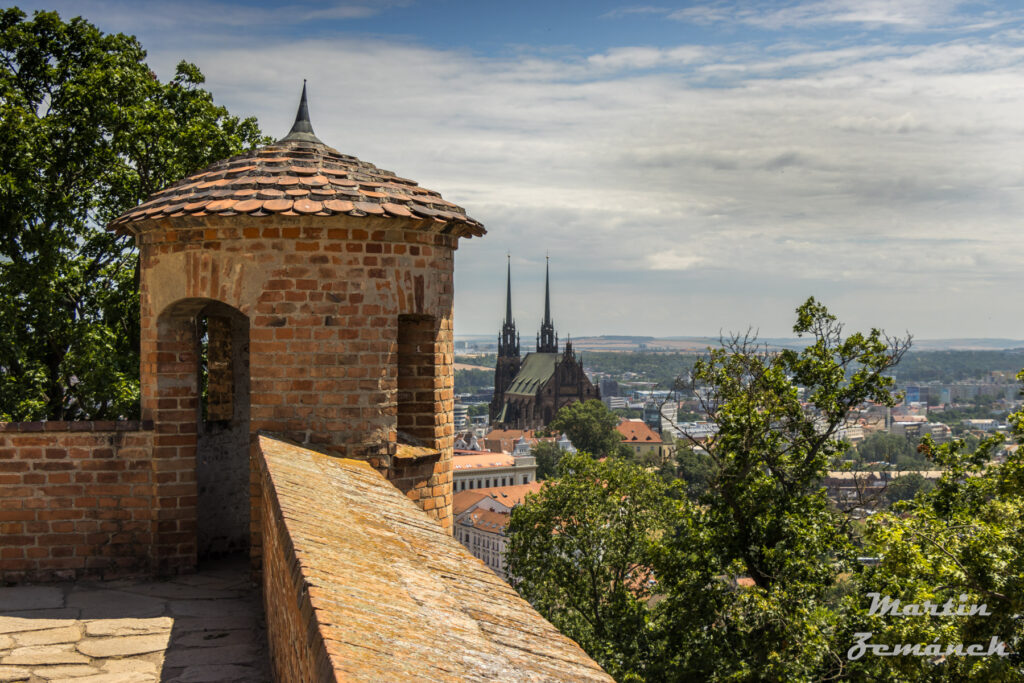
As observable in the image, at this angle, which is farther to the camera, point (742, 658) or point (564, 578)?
point (564, 578)

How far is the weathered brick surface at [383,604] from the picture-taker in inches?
89.9

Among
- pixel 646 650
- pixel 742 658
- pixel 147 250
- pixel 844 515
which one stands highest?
pixel 147 250

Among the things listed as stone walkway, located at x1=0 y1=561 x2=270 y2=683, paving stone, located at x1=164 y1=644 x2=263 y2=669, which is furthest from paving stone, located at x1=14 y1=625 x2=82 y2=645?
paving stone, located at x1=164 y1=644 x2=263 y2=669

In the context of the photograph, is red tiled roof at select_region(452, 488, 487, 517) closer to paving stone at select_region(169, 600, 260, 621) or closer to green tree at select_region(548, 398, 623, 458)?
green tree at select_region(548, 398, 623, 458)

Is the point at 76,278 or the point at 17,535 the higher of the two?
the point at 76,278

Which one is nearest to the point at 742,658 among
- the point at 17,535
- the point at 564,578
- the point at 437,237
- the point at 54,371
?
the point at 564,578

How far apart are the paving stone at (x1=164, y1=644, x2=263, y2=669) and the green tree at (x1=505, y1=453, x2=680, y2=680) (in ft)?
55.4

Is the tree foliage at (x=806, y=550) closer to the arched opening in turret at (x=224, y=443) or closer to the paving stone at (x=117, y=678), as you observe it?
the arched opening in turret at (x=224, y=443)

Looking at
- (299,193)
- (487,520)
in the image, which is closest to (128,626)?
(299,193)

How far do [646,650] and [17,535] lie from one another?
15.7 metres

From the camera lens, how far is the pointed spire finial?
759 cm

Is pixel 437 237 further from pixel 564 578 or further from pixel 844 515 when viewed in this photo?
pixel 564 578

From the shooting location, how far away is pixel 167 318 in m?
6.72

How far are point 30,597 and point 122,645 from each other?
153 centimetres
